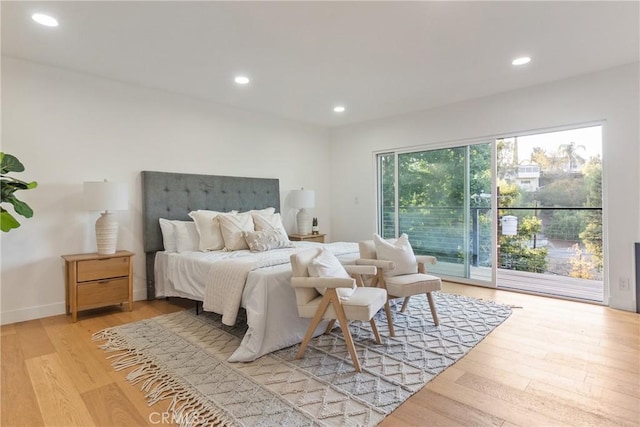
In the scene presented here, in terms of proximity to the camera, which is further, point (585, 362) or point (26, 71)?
point (26, 71)

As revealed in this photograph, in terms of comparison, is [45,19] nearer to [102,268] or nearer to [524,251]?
[102,268]

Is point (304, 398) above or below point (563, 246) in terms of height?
below

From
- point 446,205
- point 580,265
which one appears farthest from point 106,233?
point 580,265

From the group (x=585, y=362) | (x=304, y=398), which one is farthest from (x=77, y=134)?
(x=585, y=362)

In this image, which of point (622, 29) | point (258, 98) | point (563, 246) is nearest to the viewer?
point (622, 29)

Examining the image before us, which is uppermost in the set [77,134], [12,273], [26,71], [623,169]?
[26,71]

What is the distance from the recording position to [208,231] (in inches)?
150

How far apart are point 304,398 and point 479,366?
1.25 meters

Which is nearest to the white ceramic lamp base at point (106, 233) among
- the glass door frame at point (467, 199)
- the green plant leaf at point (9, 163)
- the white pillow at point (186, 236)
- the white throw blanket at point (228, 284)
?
the white pillow at point (186, 236)

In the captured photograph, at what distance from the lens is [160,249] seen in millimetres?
3949

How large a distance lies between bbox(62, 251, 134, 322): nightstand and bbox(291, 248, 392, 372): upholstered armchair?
6.89ft

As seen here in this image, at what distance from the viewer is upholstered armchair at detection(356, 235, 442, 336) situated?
2.89 m

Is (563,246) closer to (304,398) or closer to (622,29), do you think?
(622,29)

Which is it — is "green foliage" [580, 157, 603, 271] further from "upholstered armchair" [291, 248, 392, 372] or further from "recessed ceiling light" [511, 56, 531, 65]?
"upholstered armchair" [291, 248, 392, 372]
